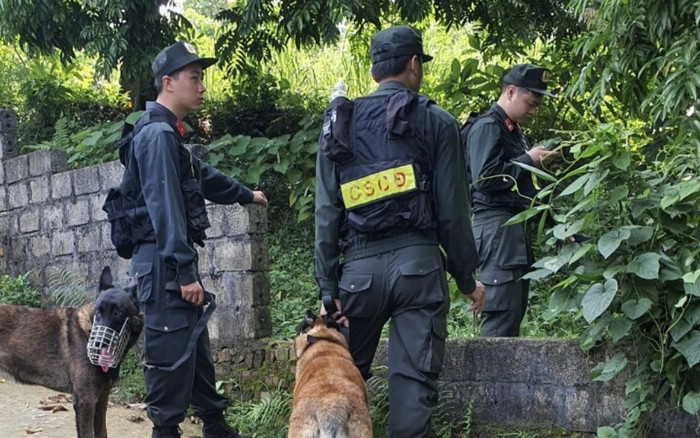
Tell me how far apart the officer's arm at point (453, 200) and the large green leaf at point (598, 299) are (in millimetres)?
568

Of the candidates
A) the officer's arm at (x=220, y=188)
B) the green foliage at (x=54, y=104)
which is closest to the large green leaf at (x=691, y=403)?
the officer's arm at (x=220, y=188)

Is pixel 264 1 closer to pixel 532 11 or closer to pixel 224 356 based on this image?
pixel 532 11

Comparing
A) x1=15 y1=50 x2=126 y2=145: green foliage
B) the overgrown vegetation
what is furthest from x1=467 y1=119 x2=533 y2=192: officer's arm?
x1=15 y1=50 x2=126 y2=145: green foliage

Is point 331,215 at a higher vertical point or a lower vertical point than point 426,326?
higher

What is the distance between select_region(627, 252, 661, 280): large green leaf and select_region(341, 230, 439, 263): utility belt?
0.96 meters

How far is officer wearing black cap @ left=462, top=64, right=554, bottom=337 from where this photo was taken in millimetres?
5344

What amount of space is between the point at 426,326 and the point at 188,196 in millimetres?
1587

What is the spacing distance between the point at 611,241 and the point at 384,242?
3.60 ft

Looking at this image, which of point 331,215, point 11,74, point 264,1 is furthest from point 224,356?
point 11,74

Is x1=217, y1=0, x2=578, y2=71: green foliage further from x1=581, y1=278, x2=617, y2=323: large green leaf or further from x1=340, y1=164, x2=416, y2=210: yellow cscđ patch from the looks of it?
x1=581, y1=278, x2=617, y2=323: large green leaf

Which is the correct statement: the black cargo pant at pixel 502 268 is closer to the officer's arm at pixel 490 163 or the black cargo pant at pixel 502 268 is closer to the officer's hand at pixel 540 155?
the officer's arm at pixel 490 163

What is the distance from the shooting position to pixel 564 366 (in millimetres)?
4734

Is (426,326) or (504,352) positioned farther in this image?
(504,352)

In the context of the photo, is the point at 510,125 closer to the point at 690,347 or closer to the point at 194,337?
the point at 690,347
